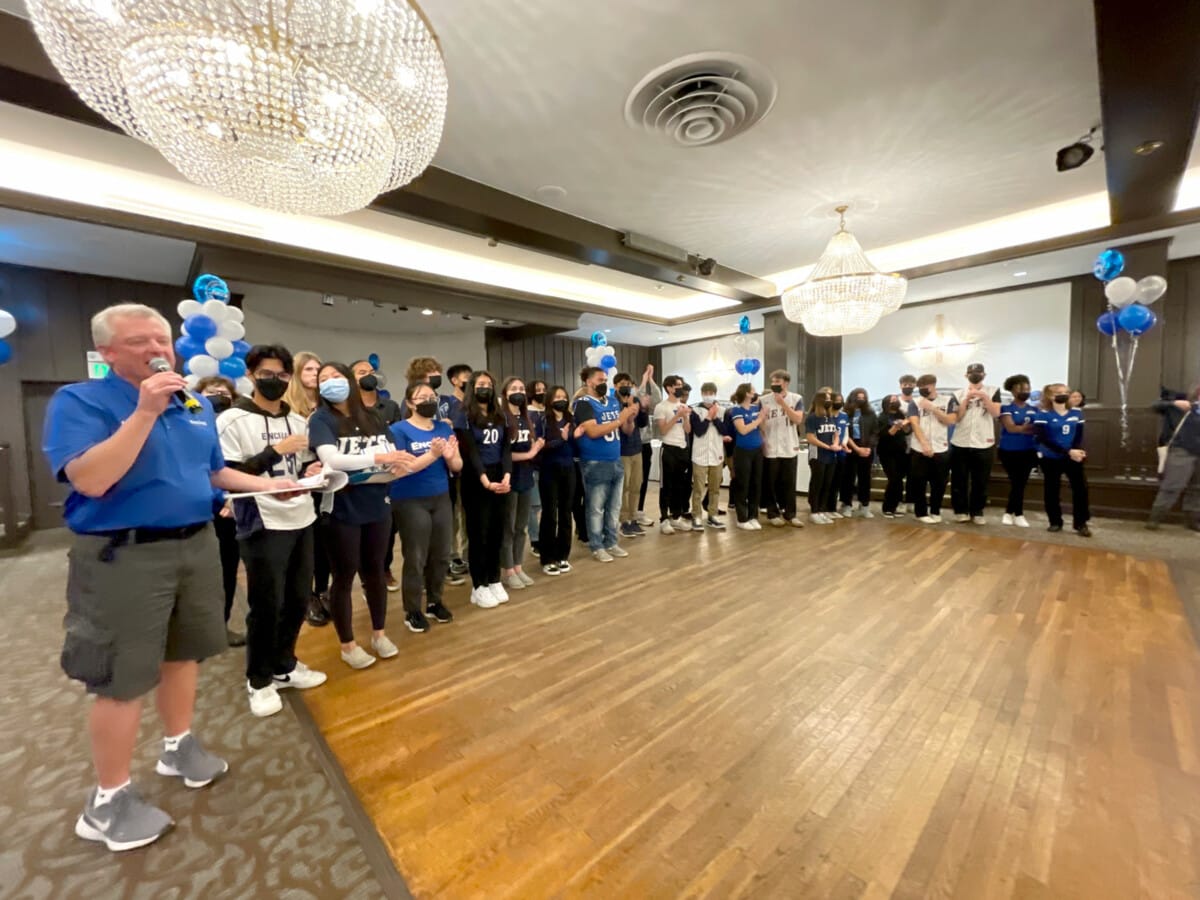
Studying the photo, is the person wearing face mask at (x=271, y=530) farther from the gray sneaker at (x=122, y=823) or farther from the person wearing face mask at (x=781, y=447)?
the person wearing face mask at (x=781, y=447)

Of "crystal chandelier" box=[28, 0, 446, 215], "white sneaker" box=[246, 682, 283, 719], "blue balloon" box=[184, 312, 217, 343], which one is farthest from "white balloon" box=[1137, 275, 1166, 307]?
"blue balloon" box=[184, 312, 217, 343]

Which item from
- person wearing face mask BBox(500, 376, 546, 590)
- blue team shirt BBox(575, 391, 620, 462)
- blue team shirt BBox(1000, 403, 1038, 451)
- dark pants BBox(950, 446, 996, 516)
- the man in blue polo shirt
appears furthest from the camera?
dark pants BBox(950, 446, 996, 516)

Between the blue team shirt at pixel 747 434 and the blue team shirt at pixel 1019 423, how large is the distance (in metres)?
2.45

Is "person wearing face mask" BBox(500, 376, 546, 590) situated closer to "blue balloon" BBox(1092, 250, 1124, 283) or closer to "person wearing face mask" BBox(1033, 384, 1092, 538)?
"person wearing face mask" BBox(1033, 384, 1092, 538)

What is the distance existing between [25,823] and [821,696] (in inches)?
107

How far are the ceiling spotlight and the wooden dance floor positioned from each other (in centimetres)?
290

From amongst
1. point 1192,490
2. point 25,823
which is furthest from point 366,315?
point 1192,490

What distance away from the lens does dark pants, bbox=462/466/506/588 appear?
290 cm

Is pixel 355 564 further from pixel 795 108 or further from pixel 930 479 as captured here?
pixel 930 479

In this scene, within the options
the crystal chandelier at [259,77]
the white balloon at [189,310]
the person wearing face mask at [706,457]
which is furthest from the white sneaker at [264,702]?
the person wearing face mask at [706,457]

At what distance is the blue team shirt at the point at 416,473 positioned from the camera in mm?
2447

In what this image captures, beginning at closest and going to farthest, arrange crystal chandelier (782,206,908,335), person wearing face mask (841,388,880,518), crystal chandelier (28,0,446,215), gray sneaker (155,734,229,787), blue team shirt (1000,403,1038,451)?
1. crystal chandelier (28,0,446,215)
2. gray sneaker (155,734,229,787)
3. crystal chandelier (782,206,908,335)
4. blue team shirt (1000,403,1038,451)
5. person wearing face mask (841,388,880,518)

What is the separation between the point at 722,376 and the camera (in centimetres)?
957

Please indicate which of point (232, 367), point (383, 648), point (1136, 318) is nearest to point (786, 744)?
point (383, 648)
